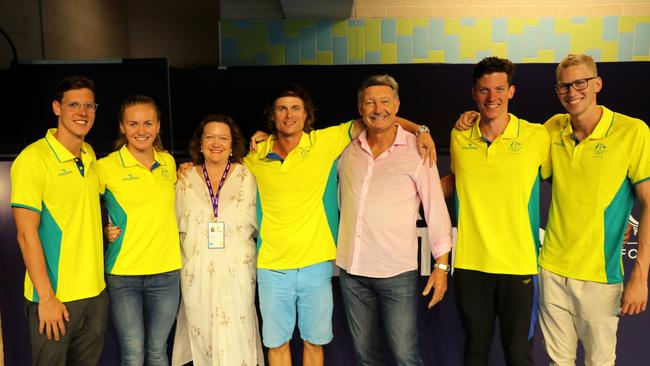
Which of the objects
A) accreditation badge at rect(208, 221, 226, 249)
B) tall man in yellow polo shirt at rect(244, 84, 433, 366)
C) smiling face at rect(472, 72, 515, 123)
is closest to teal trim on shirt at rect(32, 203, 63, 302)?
accreditation badge at rect(208, 221, 226, 249)

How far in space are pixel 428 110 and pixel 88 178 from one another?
313 centimetres

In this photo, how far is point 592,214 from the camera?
2012 millimetres

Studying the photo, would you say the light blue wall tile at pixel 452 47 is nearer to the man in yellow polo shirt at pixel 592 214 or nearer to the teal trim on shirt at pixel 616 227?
the man in yellow polo shirt at pixel 592 214

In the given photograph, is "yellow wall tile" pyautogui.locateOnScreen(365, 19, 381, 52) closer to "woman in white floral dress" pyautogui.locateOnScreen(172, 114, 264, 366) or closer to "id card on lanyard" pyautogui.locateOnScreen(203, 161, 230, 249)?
"woman in white floral dress" pyautogui.locateOnScreen(172, 114, 264, 366)

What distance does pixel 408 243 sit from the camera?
7.25 ft

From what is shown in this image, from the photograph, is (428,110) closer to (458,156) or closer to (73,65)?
(458,156)

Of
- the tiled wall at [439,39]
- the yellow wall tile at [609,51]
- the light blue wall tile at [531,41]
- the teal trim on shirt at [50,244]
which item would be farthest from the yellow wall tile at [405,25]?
the teal trim on shirt at [50,244]

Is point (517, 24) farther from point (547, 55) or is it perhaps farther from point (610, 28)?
point (610, 28)

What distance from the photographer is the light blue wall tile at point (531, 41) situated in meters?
5.74

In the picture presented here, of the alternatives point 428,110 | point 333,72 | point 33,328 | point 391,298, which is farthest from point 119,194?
point 428,110

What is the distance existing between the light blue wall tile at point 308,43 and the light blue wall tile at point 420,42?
1158 mm

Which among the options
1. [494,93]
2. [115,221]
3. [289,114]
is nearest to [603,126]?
[494,93]

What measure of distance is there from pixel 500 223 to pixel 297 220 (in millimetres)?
867

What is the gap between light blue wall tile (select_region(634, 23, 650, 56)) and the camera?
18.7 ft
